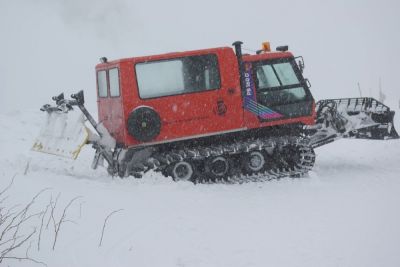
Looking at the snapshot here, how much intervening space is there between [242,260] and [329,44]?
64.9 meters

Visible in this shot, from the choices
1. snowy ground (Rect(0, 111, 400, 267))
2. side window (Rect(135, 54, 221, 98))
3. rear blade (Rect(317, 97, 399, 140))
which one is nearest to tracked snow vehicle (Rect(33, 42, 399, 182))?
side window (Rect(135, 54, 221, 98))

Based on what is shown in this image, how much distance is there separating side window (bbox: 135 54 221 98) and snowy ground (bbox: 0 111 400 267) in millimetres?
1676

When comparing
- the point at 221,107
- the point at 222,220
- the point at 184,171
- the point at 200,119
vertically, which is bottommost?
the point at 222,220

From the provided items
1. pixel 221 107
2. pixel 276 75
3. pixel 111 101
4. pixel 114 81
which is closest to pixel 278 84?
pixel 276 75

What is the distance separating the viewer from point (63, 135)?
31.5ft

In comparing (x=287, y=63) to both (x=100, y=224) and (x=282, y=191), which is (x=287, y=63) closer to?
(x=282, y=191)

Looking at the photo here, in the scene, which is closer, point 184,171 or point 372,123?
point 184,171

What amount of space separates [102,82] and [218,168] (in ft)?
10.4

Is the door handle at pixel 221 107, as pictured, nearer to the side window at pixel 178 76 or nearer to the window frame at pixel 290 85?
the side window at pixel 178 76

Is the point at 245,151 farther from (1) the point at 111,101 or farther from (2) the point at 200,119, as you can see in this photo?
(1) the point at 111,101

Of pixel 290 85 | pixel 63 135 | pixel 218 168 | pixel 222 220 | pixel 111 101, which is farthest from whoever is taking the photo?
pixel 290 85

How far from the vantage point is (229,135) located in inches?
389

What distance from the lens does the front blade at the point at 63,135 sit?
9.30m

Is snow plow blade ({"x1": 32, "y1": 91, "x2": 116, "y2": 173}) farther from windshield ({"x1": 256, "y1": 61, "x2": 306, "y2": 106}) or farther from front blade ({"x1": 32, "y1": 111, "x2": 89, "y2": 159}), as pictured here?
windshield ({"x1": 256, "y1": 61, "x2": 306, "y2": 106})
